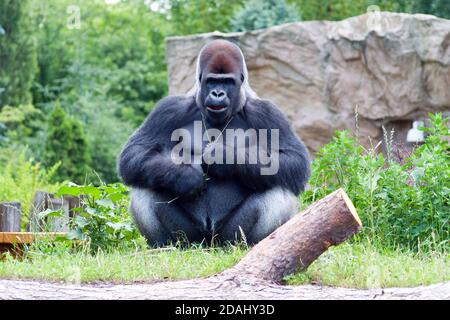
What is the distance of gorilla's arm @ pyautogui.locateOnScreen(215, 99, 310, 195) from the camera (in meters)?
5.12

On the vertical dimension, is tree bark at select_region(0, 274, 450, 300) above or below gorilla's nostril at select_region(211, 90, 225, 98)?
below

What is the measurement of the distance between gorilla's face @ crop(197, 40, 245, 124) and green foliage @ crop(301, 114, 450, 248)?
992 millimetres

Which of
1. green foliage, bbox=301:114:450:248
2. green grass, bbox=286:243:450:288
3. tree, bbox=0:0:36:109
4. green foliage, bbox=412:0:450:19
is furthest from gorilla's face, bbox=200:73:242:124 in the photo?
tree, bbox=0:0:36:109

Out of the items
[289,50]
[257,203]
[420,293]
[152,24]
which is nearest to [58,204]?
[257,203]

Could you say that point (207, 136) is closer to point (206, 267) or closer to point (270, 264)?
point (206, 267)

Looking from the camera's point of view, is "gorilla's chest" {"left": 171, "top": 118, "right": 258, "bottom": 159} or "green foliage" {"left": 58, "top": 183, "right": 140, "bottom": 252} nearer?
"green foliage" {"left": 58, "top": 183, "right": 140, "bottom": 252}

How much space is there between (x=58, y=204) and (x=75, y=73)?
1228 centimetres

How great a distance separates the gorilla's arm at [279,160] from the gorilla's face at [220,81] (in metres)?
0.16

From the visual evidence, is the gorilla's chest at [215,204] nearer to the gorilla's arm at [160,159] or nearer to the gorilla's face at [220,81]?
the gorilla's arm at [160,159]

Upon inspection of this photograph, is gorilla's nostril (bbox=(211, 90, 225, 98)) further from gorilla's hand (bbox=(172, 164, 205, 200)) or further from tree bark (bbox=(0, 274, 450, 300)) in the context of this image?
tree bark (bbox=(0, 274, 450, 300))

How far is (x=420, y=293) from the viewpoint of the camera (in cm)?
339

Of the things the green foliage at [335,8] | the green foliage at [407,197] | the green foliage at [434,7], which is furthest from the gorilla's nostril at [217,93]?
the green foliage at [335,8]

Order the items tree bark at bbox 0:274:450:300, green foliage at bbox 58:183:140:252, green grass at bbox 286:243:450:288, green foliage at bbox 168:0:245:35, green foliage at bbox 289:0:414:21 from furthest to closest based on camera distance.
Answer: green foliage at bbox 168:0:245:35 < green foliage at bbox 289:0:414:21 < green foliage at bbox 58:183:140:252 < green grass at bbox 286:243:450:288 < tree bark at bbox 0:274:450:300

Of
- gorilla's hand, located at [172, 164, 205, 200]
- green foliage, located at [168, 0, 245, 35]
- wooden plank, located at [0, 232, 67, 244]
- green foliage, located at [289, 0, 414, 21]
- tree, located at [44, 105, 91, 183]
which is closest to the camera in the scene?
gorilla's hand, located at [172, 164, 205, 200]
